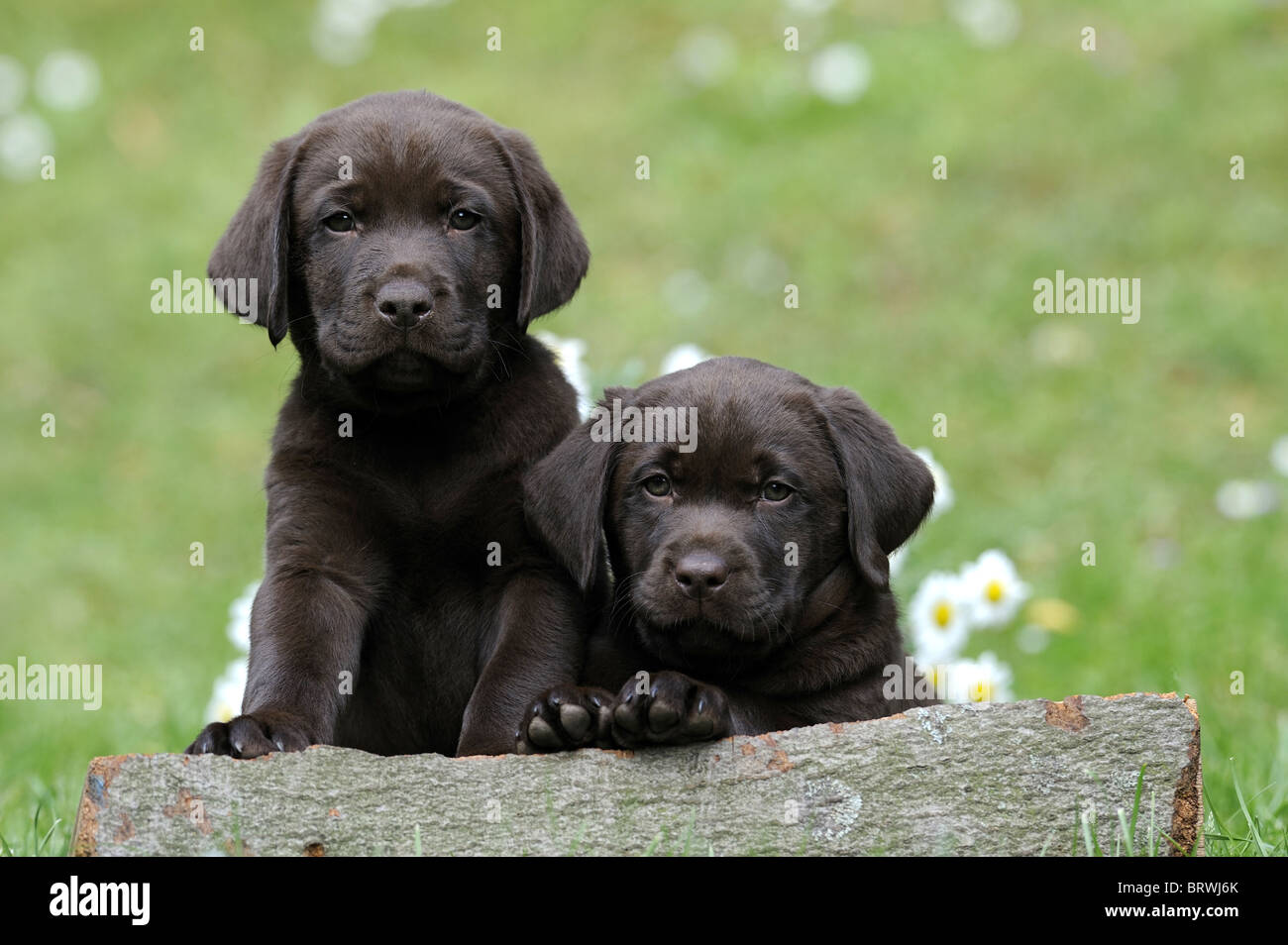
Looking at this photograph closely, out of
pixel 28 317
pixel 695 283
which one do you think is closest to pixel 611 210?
pixel 695 283

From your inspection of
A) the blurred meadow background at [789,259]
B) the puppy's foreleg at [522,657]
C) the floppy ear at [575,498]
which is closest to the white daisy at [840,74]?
the blurred meadow background at [789,259]

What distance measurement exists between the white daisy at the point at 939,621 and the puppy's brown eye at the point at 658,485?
1.91 metres

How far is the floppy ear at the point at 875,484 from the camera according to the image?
14.6 feet

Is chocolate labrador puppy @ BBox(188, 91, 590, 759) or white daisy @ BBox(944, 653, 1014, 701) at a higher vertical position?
chocolate labrador puppy @ BBox(188, 91, 590, 759)

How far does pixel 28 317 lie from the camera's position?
11.4 meters

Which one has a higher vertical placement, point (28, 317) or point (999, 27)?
point (999, 27)

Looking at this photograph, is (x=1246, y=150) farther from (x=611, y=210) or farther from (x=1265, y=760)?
(x=1265, y=760)

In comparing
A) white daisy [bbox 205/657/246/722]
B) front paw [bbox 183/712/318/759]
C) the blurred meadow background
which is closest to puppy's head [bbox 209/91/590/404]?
front paw [bbox 183/712/318/759]

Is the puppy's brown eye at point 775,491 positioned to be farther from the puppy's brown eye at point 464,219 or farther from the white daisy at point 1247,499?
the white daisy at point 1247,499

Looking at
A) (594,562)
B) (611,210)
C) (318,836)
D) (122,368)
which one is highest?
(611,210)

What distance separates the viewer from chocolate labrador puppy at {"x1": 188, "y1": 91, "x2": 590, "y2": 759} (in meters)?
4.25

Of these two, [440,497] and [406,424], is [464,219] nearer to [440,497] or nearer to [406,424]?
[406,424]

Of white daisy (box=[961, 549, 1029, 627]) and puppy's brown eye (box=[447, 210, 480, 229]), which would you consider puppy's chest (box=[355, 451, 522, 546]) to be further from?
white daisy (box=[961, 549, 1029, 627])

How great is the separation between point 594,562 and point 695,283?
662cm
